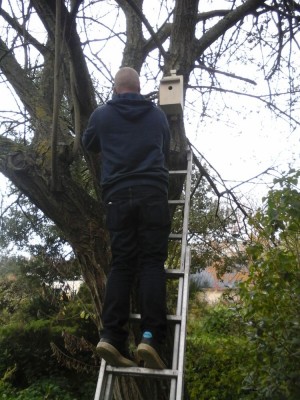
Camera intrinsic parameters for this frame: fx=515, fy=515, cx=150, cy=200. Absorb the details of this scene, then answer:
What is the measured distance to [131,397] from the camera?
336 cm

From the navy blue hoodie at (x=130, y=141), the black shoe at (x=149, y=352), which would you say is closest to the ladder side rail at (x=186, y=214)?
the navy blue hoodie at (x=130, y=141)

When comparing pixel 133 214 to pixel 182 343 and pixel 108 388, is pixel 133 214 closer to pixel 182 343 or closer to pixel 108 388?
pixel 182 343

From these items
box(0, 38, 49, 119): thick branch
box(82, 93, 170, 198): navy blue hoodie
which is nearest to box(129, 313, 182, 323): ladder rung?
box(82, 93, 170, 198): navy blue hoodie

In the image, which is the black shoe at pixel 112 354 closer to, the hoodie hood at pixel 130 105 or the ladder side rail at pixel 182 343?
the ladder side rail at pixel 182 343

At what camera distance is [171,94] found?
368 cm

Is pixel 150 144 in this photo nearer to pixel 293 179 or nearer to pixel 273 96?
pixel 293 179

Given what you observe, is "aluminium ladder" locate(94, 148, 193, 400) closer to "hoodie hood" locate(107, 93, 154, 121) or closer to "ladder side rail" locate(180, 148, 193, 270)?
"ladder side rail" locate(180, 148, 193, 270)

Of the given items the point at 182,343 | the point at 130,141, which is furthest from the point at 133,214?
the point at 182,343

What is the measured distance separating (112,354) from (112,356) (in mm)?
20

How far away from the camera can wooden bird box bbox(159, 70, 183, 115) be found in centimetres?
364

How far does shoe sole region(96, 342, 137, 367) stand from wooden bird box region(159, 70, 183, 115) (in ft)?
5.90

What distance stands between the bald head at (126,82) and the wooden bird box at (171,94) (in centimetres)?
53

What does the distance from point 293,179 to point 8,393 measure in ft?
17.8

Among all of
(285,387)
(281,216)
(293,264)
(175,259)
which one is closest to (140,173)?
(281,216)
